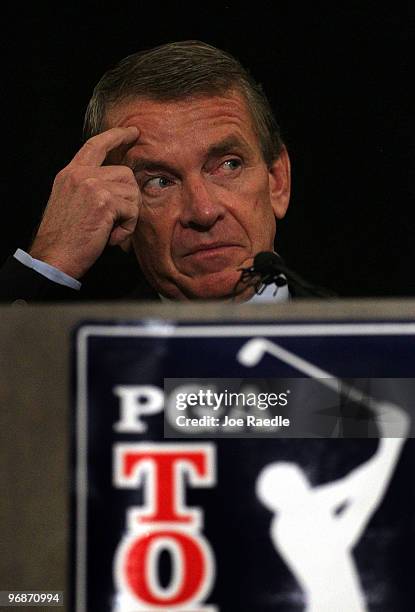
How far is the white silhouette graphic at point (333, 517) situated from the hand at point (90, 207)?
1.17ft

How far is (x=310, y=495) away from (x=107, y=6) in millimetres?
650

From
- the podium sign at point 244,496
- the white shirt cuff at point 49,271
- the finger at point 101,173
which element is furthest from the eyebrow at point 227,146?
the podium sign at point 244,496

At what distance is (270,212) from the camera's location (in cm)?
92

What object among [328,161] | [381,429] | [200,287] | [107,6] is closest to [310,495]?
[381,429]

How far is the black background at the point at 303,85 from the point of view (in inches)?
36.0

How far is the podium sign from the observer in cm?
54

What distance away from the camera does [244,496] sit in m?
0.55

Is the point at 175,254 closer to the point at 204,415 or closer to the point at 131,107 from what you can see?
the point at 131,107

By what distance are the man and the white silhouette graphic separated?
28cm

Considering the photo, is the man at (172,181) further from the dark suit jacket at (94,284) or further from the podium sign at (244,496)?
the podium sign at (244,496)

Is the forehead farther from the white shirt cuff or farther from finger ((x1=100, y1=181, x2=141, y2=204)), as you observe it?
the white shirt cuff

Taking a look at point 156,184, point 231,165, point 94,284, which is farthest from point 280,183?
point 94,284

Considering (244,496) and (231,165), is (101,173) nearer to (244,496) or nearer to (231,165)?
(231,165)

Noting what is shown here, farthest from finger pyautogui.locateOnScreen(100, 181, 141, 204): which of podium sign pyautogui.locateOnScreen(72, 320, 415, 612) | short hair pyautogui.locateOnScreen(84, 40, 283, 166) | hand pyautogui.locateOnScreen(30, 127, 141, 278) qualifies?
podium sign pyautogui.locateOnScreen(72, 320, 415, 612)
